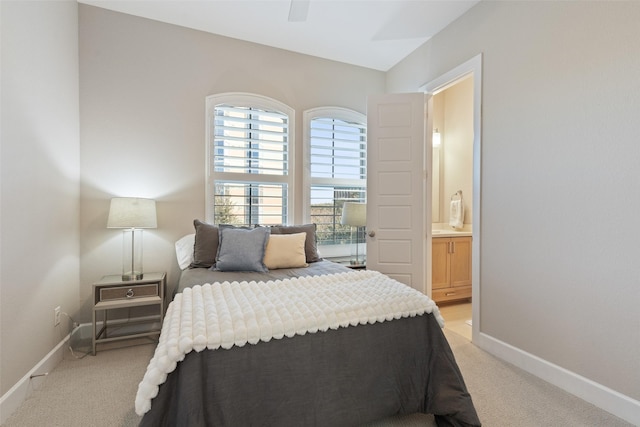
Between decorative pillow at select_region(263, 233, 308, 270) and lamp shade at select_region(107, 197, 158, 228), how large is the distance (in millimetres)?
1082

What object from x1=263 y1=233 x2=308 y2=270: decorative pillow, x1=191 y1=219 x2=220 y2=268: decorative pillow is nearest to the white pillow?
x1=191 y1=219 x2=220 y2=268: decorative pillow

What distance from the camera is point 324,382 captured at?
136cm

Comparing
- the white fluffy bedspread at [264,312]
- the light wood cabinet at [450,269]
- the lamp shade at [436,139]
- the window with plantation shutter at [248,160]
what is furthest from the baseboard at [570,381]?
the lamp shade at [436,139]

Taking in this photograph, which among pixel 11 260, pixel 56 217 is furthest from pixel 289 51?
pixel 11 260

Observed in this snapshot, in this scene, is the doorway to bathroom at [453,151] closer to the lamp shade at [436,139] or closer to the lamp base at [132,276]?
the lamp shade at [436,139]

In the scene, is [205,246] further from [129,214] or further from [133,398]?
[133,398]

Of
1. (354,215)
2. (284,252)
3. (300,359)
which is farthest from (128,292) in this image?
(354,215)

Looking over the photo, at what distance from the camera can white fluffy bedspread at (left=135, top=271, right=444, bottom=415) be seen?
1150mm

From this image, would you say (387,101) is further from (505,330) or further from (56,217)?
(56,217)

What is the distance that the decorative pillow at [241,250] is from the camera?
2.42 meters

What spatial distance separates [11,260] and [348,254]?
309cm

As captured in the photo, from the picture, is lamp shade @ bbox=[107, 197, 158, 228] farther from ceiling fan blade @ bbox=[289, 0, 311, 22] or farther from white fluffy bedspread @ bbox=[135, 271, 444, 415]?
ceiling fan blade @ bbox=[289, 0, 311, 22]

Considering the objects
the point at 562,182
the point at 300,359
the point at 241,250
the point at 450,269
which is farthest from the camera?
the point at 450,269

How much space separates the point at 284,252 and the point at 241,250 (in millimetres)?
379
